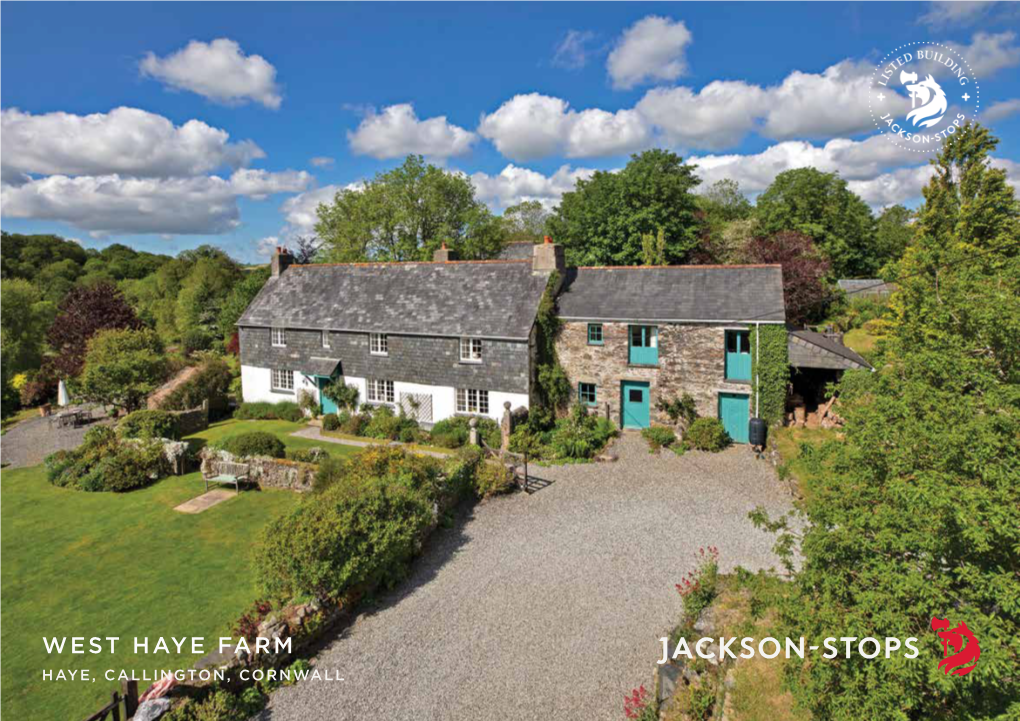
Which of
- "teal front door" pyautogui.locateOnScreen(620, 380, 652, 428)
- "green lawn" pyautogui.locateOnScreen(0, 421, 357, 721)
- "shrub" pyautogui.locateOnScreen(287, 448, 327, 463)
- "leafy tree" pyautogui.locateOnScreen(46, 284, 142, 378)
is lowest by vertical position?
"green lawn" pyautogui.locateOnScreen(0, 421, 357, 721)

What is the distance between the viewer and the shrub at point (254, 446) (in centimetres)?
2120

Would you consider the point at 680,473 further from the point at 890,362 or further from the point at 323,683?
the point at 323,683

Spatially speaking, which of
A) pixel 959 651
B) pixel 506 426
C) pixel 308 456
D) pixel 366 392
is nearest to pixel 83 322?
pixel 366 392

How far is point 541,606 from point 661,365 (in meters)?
14.3

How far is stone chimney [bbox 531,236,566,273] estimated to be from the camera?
26.5 metres

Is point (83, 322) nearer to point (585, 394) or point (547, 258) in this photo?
point (547, 258)

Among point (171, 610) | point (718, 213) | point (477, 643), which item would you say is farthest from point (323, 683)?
point (718, 213)

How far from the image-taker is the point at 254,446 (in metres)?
21.3

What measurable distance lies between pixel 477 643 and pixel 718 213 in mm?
66662

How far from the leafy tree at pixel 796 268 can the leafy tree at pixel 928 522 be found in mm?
26436

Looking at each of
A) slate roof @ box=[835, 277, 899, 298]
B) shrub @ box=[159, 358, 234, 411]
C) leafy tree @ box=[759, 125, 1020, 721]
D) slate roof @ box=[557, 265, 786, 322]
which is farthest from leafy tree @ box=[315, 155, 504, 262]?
leafy tree @ box=[759, 125, 1020, 721]

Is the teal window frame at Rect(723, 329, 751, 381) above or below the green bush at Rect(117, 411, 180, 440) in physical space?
above

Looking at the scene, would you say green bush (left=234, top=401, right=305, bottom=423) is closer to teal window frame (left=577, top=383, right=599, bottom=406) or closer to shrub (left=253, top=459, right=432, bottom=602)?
teal window frame (left=577, top=383, right=599, bottom=406)

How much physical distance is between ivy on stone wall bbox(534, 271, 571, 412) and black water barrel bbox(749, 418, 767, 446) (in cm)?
802
